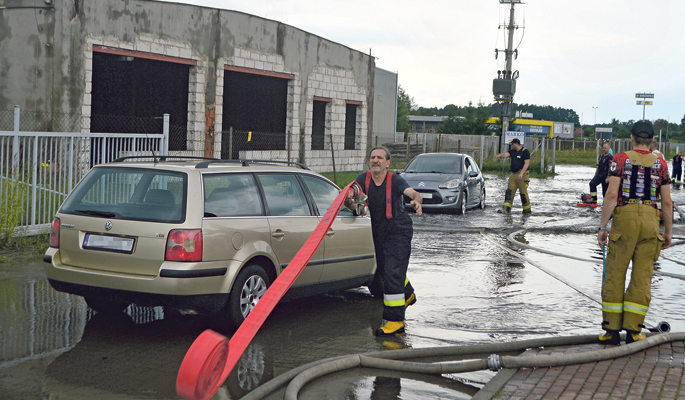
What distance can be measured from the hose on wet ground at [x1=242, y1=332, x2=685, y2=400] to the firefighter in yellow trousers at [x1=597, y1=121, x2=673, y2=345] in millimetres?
291

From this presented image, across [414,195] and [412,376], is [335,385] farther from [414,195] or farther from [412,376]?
[414,195]

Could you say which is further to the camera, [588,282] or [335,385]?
[588,282]

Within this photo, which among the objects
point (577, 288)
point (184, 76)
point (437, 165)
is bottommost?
point (577, 288)

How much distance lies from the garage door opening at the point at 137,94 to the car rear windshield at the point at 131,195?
1357cm

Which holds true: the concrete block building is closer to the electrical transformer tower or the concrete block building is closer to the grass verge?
the grass verge

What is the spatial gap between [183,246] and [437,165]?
1364 cm

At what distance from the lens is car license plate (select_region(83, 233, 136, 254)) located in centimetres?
611

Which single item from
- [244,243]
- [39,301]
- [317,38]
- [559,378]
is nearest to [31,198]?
[39,301]

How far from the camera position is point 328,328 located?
677 cm

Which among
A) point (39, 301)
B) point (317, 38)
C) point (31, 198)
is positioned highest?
point (317, 38)

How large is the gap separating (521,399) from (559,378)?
1.88 ft

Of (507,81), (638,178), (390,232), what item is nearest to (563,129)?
(507,81)

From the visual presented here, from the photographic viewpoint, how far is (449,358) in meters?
5.75

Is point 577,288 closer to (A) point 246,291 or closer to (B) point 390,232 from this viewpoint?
(B) point 390,232
